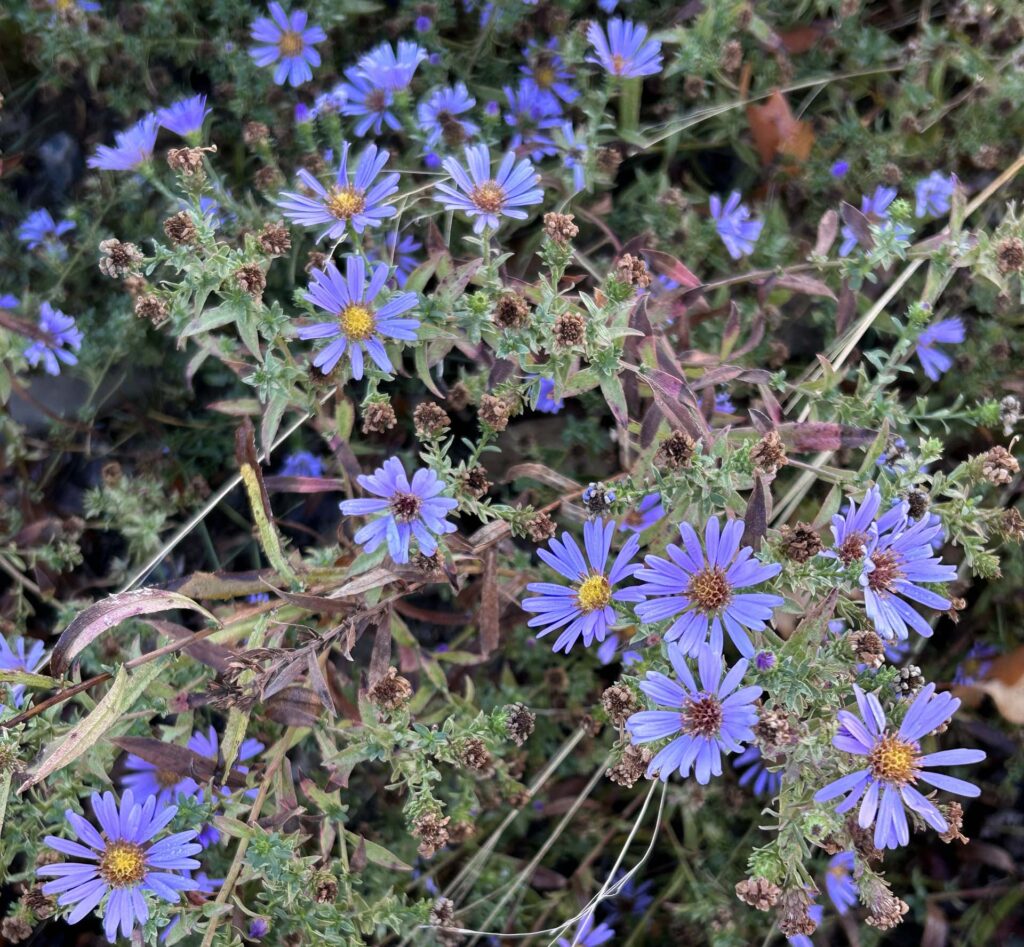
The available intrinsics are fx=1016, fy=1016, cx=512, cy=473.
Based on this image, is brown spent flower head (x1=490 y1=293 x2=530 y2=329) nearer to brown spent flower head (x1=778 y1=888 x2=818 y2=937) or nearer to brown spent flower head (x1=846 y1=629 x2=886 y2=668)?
brown spent flower head (x1=846 y1=629 x2=886 y2=668)

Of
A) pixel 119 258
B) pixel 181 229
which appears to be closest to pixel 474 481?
pixel 181 229

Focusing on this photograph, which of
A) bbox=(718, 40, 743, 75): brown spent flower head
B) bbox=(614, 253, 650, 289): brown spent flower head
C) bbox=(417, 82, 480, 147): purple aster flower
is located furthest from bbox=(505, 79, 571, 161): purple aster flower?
bbox=(614, 253, 650, 289): brown spent flower head

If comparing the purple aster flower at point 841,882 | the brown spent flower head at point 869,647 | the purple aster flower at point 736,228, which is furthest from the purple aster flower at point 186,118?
the purple aster flower at point 841,882

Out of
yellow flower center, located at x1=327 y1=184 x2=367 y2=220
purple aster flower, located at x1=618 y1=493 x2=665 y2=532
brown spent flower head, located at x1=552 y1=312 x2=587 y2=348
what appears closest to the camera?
brown spent flower head, located at x1=552 y1=312 x2=587 y2=348

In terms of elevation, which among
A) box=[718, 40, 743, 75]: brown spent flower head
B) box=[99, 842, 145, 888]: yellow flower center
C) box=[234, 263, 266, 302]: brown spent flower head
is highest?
box=[718, 40, 743, 75]: brown spent flower head

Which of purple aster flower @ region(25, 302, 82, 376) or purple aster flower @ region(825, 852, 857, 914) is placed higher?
purple aster flower @ region(825, 852, 857, 914)

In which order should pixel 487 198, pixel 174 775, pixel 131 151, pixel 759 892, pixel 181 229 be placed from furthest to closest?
pixel 131 151
pixel 174 775
pixel 487 198
pixel 181 229
pixel 759 892

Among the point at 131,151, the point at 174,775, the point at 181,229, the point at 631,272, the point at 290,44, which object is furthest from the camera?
the point at 290,44

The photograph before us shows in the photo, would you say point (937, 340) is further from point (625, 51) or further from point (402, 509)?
point (402, 509)
